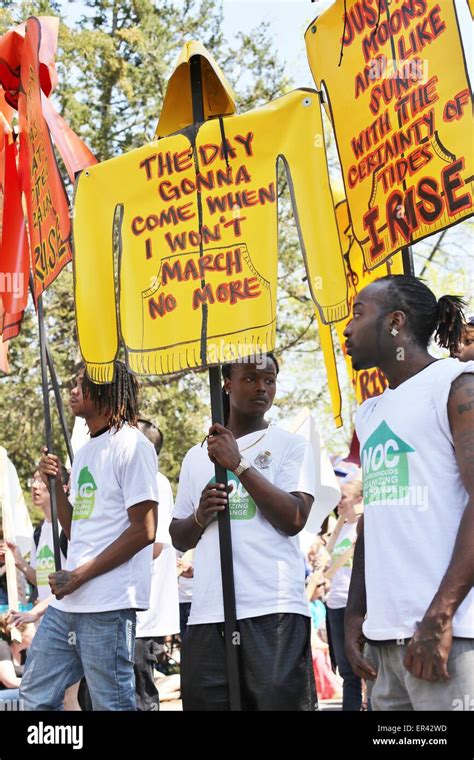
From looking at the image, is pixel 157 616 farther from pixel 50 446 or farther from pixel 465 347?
pixel 465 347

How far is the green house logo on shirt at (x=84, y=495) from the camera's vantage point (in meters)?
4.83

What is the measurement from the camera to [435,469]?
3.33 metres

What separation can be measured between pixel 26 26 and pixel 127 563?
3335 millimetres

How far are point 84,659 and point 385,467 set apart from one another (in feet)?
6.22

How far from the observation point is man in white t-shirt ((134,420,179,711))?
5934mm

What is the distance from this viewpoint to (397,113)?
4.45 m

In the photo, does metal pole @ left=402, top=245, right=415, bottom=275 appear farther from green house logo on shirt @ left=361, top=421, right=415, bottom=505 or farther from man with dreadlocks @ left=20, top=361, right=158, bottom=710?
man with dreadlocks @ left=20, top=361, right=158, bottom=710

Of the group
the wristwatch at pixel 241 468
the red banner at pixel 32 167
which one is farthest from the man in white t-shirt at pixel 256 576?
the red banner at pixel 32 167

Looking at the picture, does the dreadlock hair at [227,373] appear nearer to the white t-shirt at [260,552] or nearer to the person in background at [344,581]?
the white t-shirt at [260,552]

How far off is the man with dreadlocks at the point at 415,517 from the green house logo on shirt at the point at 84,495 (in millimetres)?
1572

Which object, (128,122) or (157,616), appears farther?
(128,122)

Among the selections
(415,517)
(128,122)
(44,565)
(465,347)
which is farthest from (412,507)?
(128,122)
